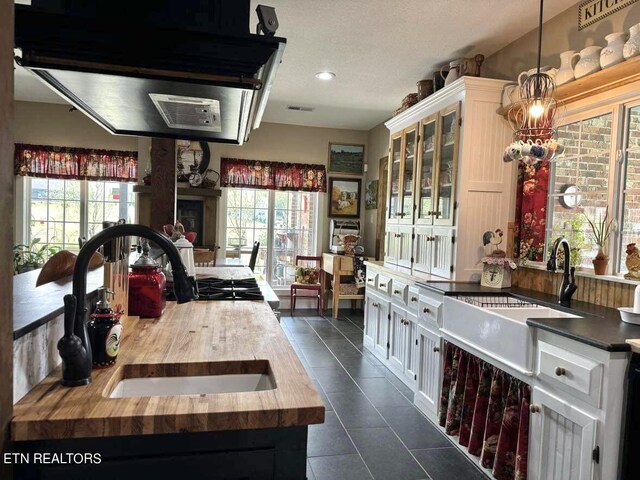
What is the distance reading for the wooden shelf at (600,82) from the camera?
219 centimetres

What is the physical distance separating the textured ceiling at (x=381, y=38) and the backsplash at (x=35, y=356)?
243 cm

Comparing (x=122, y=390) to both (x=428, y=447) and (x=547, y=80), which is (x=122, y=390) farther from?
Result: (x=547, y=80)

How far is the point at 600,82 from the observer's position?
2.42 meters

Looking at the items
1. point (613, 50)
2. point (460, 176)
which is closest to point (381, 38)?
point (460, 176)

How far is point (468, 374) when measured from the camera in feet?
8.32

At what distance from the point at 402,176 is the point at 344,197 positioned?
245cm

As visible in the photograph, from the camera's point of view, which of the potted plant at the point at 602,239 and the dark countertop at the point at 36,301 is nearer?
the dark countertop at the point at 36,301

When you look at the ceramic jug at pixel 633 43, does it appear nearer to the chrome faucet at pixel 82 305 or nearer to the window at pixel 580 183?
the window at pixel 580 183

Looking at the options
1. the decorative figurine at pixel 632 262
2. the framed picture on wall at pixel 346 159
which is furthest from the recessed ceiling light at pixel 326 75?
the decorative figurine at pixel 632 262

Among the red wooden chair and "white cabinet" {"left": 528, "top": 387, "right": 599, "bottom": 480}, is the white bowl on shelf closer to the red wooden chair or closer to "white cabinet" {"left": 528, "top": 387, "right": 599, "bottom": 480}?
"white cabinet" {"left": 528, "top": 387, "right": 599, "bottom": 480}

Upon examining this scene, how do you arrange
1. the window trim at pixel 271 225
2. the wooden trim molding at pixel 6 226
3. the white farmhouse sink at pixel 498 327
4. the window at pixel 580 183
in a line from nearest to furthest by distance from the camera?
the wooden trim molding at pixel 6 226, the white farmhouse sink at pixel 498 327, the window at pixel 580 183, the window trim at pixel 271 225

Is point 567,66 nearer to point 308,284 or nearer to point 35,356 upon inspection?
point 35,356

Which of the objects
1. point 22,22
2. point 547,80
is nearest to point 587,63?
point 547,80

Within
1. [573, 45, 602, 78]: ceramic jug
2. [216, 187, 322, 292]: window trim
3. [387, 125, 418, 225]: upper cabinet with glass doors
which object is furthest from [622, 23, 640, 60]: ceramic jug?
[216, 187, 322, 292]: window trim
